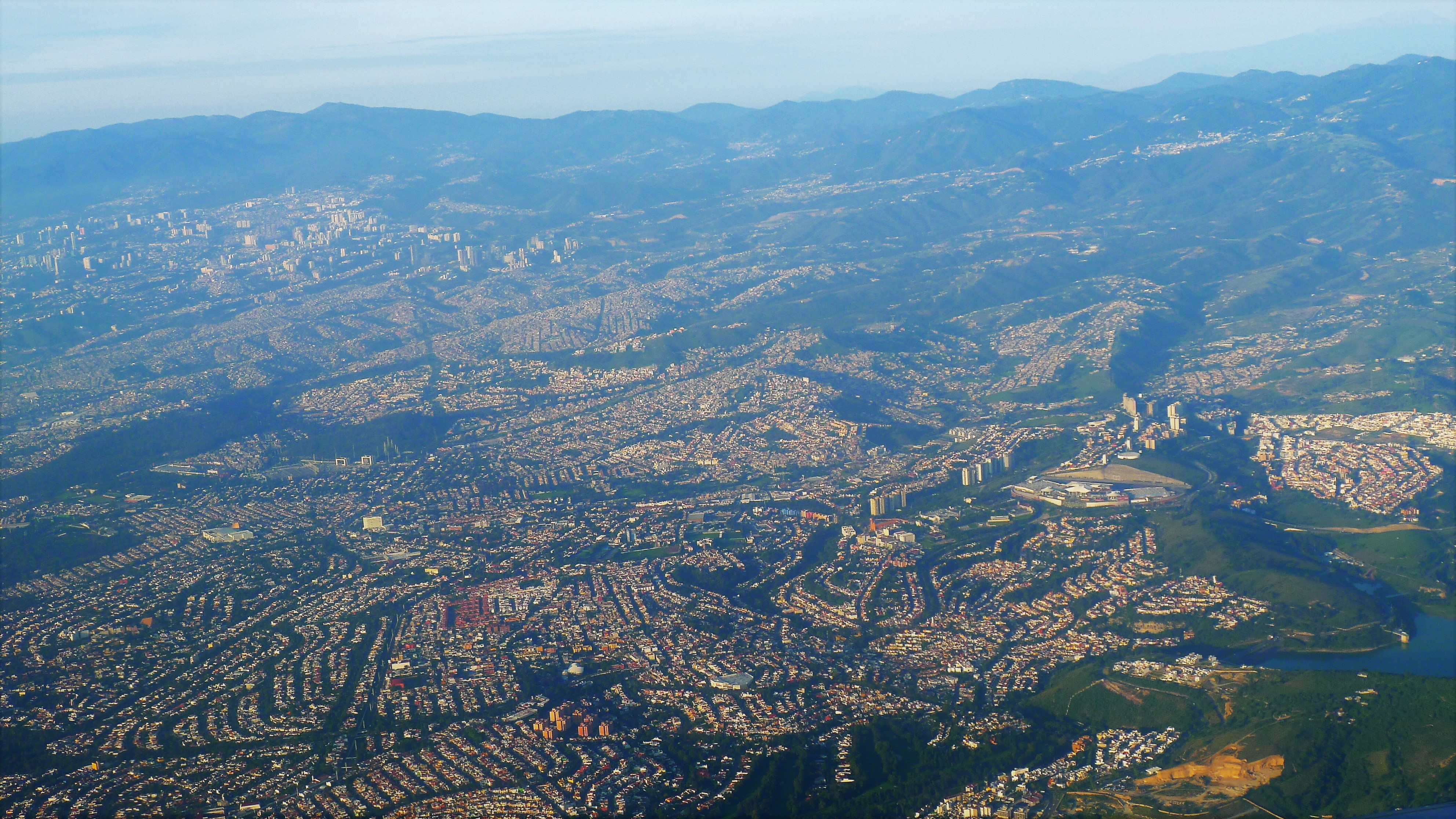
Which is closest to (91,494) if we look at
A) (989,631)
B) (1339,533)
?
(989,631)

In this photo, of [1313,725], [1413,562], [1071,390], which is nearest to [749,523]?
[1413,562]

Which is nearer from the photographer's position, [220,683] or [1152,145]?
[220,683]

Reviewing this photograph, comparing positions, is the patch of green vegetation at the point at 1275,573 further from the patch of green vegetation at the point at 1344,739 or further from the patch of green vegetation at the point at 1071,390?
the patch of green vegetation at the point at 1071,390

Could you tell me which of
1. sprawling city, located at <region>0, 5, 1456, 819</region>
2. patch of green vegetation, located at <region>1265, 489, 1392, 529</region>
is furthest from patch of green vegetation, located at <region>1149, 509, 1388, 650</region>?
patch of green vegetation, located at <region>1265, 489, 1392, 529</region>

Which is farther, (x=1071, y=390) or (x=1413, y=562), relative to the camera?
(x=1071, y=390)

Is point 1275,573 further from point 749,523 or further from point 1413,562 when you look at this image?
point 749,523

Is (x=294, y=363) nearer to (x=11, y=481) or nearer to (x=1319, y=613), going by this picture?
(x=11, y=481)

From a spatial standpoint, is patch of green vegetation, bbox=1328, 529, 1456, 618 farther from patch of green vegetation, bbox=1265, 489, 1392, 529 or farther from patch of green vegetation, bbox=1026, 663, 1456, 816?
patch of green vegetation, bbox=1026, 663, 1456, 816

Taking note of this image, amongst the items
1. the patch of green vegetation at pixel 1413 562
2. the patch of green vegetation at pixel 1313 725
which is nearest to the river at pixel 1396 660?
the patch of green vegetation at pixel 1313 725
